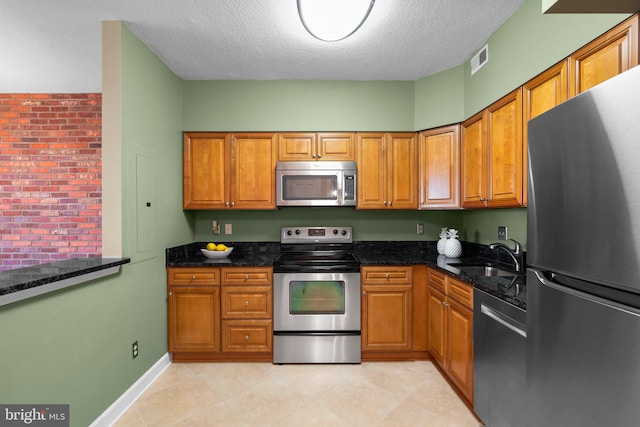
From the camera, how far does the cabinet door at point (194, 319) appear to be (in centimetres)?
281

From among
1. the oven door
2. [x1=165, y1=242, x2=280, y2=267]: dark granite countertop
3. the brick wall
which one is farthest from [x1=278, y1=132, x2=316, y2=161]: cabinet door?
the brick wall

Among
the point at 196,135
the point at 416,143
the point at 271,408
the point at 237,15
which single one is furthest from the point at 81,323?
the point at 416,143

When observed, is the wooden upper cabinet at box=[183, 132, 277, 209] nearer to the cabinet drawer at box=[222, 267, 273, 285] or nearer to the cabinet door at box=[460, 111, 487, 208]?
the cabinet drawer at box=[222, 267, 273, 285]

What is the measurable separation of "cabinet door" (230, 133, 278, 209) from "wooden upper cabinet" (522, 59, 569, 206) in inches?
83.6

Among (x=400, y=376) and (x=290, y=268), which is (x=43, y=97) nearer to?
(x=290, y=268)

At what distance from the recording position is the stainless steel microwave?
307 cm

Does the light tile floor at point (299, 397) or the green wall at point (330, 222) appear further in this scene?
the green wall at point (330, 222)

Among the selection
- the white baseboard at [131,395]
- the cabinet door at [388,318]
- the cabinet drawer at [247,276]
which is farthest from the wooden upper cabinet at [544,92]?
the white baseboard at [131,395]

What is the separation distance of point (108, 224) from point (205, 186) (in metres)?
1.11

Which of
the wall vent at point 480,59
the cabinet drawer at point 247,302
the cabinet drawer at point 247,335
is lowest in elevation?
the cabinet drawer at point 247,335

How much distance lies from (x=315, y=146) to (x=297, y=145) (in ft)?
0.61

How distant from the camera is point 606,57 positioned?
140 centimetres

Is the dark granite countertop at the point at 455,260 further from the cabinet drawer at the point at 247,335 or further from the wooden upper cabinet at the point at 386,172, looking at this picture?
the cabinet drawer at the point at 247,335

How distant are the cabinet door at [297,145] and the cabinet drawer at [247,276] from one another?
3.79ft
